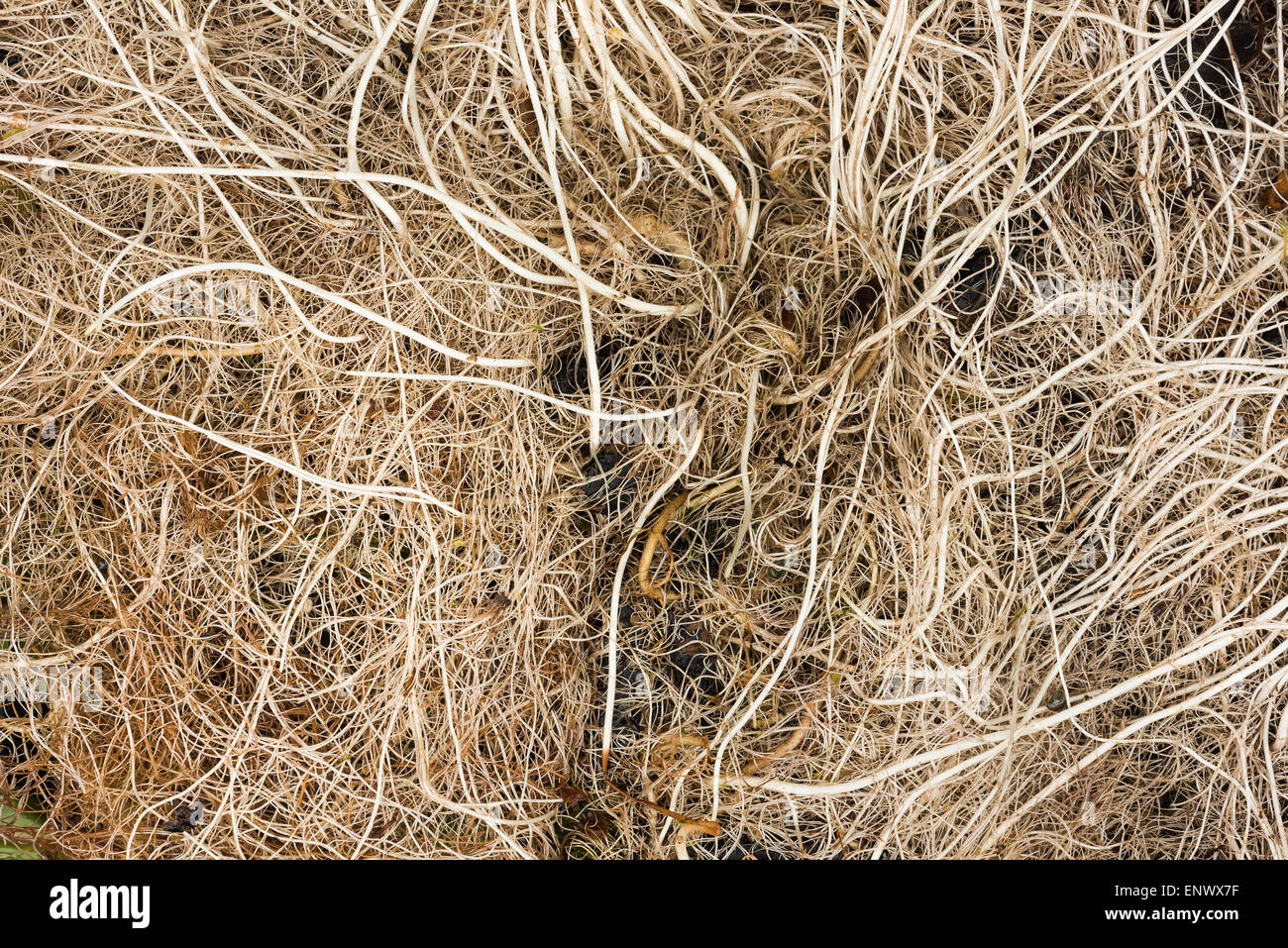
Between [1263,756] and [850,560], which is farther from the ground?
[850,560]

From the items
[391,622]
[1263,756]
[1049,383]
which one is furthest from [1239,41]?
[391,622]

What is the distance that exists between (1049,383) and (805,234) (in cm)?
53

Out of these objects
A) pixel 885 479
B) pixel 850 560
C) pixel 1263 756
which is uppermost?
pixel 885 479

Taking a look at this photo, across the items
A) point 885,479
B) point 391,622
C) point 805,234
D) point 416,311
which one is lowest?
point 391,622

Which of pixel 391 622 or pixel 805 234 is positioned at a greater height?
pixel 805 234

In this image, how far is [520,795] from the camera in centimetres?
139

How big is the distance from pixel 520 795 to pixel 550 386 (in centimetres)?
79

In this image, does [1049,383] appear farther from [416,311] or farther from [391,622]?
[391,622]

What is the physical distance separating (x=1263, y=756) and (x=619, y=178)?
1.67m

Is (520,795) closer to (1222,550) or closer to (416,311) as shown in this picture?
(416,311)

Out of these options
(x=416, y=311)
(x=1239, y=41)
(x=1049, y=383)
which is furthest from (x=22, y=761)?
(x=1239, y=41)

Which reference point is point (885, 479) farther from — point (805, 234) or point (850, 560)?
point (805, 234)

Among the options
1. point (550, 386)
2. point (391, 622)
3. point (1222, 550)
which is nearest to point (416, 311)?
point (550, 386)
